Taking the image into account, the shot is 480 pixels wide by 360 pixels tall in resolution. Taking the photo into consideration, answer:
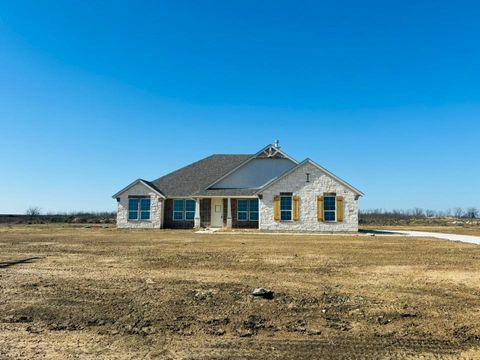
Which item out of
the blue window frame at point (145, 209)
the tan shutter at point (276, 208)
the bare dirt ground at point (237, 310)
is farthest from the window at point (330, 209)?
the bare dirt ground at point (237, 310)

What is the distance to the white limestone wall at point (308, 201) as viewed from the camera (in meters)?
26.6

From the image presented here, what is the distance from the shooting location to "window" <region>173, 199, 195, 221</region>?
31.3 meters

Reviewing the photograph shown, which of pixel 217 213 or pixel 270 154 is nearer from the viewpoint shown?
pixel 217 213

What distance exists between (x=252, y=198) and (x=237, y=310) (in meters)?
22.9

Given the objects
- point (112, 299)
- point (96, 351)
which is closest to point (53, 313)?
point (112, 299)

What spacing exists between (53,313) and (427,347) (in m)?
5.45

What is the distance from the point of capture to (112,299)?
714 centimetres

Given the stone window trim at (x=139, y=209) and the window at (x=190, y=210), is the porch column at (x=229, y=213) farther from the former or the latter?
the stone window trim at (x=139, y=209)

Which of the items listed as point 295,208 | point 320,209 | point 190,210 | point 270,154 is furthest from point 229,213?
point 320,209

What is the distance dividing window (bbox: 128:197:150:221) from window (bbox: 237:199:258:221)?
723 centimetres

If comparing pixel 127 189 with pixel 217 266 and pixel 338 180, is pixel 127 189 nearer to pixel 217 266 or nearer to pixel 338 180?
pixel 338 180

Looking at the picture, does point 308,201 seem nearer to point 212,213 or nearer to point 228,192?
point 228,192

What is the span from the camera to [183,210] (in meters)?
31.4

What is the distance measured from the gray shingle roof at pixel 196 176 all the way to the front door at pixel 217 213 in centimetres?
124
